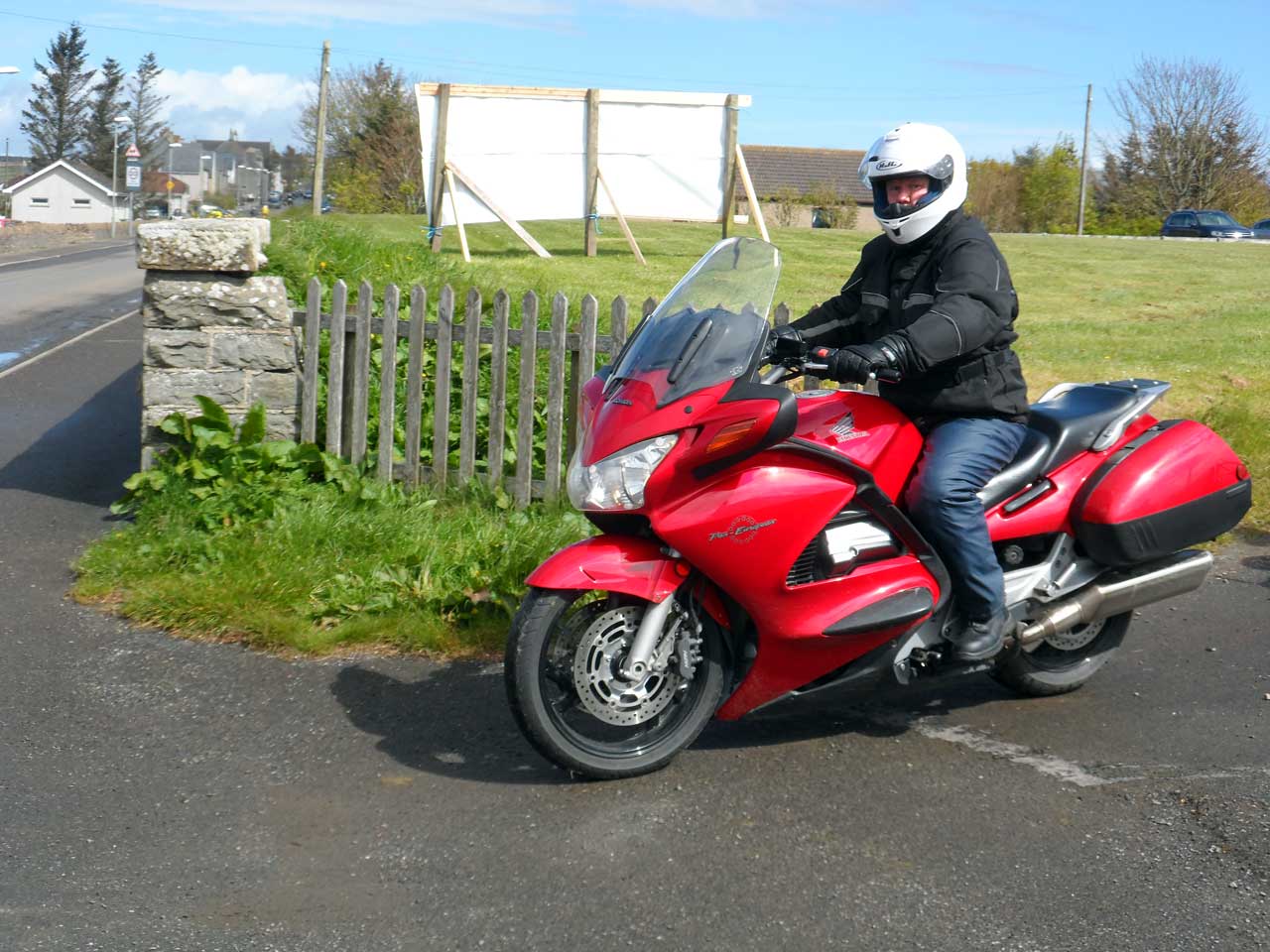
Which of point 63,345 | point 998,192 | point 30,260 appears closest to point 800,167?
point 998,192

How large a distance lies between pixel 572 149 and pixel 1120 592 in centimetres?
1565

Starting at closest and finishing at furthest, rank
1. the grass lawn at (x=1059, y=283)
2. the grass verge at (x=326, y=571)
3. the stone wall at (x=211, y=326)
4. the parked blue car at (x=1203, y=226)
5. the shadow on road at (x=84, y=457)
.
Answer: the grass verge at (x=326, y=571)
the stone wall at (x=211, y=326)
the shadow on road at (x=84, y=457)
the grass lawn at (x=1059, y=283)
the parked blue car at (x=1203, y=226)

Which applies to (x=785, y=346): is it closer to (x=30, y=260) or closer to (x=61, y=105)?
(x=30, y=260)

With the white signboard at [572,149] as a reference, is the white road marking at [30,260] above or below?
below

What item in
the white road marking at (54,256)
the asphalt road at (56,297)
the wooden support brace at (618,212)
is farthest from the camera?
the white road marking at (54,256)

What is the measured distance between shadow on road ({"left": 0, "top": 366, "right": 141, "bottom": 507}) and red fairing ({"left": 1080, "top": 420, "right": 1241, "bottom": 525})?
5460 mm

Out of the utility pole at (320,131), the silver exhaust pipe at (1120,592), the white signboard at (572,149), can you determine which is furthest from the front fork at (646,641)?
the utility pole at (320,131)

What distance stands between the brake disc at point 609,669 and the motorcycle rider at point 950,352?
3.26 ft

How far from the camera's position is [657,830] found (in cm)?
388

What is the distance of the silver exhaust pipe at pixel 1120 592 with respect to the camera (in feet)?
15.3

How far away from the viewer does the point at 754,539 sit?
4.07 meters

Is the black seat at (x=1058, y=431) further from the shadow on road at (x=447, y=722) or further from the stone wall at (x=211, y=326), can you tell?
the stone wall at (x=211, y=326)

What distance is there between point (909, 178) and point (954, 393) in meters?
0.73

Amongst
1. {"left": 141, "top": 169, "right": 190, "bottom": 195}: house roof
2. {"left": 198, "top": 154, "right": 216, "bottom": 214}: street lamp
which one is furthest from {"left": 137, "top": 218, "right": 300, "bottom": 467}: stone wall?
{"left": 198, "top": 154, "right": 216, "bottom": 214}: street lamp
